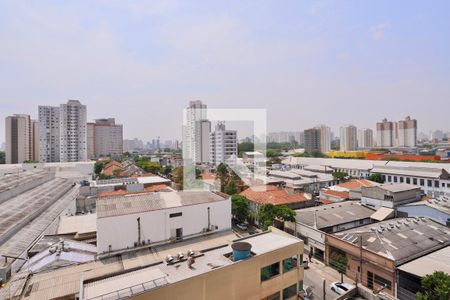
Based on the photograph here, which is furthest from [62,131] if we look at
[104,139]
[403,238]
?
[403,238]

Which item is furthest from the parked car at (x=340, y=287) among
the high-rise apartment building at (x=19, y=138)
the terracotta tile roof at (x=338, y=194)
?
the high-rise apartment building at (x=19, y=138)

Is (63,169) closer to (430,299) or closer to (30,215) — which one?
(30,215)

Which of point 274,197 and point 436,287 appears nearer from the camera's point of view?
point 436,287

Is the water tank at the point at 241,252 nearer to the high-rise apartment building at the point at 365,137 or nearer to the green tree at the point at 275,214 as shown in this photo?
the green tree at the point at 275,214

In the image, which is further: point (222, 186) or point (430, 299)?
point (222, 186)

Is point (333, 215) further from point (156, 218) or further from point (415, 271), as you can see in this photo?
point (156, 218)

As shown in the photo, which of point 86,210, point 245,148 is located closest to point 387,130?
point 245,148
